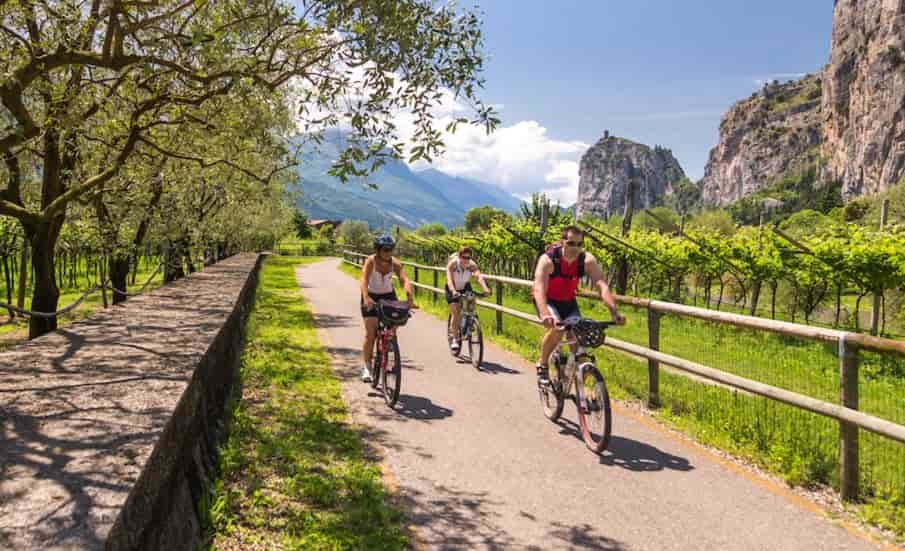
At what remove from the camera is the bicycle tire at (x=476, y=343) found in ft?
30.3

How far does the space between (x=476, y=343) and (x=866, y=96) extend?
177618mm

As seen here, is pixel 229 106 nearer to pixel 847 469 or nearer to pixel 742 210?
pixel 847 469

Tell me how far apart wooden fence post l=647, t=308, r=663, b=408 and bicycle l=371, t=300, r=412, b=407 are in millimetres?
2694

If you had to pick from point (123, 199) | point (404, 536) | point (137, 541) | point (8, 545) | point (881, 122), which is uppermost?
point (881, 122)

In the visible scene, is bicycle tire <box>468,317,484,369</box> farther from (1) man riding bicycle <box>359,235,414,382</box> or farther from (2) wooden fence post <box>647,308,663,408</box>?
(2) wooden fence post <box>647,308,663,408</box>

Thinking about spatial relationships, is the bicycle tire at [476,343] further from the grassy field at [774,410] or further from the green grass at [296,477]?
the green grass at [296,477]

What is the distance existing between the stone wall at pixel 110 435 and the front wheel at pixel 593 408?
319cm

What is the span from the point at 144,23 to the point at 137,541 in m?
7.05

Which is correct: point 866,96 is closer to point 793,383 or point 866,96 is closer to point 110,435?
point 793,383

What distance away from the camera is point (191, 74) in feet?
26.7

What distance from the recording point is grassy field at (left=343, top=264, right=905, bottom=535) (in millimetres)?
4668

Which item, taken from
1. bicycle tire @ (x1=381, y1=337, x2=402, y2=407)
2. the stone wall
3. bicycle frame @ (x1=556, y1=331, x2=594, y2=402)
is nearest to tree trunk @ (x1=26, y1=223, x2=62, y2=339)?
the stone wall

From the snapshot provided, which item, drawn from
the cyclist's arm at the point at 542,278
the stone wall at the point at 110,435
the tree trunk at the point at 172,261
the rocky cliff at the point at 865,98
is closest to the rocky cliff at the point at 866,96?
the rocky cliff at the point at 865,98

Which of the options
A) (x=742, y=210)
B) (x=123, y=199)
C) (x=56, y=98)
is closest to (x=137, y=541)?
(x=56, y=98)
